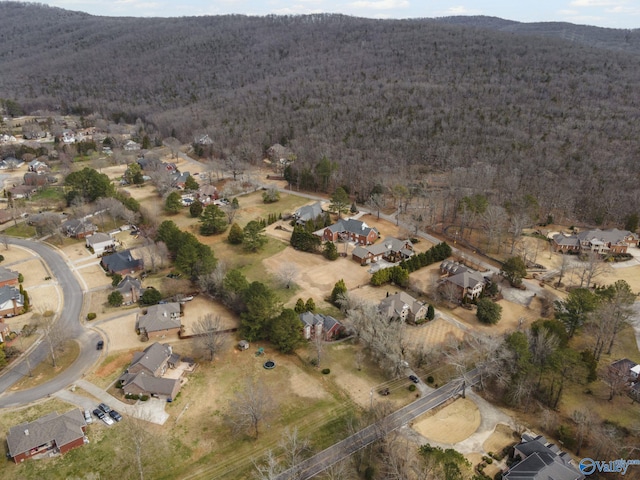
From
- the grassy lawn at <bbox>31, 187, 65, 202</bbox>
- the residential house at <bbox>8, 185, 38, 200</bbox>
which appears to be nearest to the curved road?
the grassy lawn at <bbox>31, 187, 65, 202</bbox>

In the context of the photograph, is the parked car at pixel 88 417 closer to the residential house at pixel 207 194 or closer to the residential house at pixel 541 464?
the residential house at pixel 541 464

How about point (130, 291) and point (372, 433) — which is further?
point (130, 291)

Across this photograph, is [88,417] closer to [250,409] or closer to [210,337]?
[210,337]

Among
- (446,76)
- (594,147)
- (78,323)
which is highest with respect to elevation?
(446,76)

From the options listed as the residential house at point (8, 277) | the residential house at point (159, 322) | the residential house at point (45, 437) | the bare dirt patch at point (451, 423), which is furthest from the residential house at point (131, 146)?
the bare dirt patch at point (451, 423)

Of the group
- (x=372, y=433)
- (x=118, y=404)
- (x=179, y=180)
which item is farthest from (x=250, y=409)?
(x=179, y=180)

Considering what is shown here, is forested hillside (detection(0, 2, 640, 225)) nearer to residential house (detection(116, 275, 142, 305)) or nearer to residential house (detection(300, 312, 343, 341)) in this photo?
residential house (detection(300, 312, 343, 341))

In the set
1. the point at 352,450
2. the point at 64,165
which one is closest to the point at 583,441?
the point at 352,450

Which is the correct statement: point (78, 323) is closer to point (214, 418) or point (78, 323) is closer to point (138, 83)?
point (214, 418)
